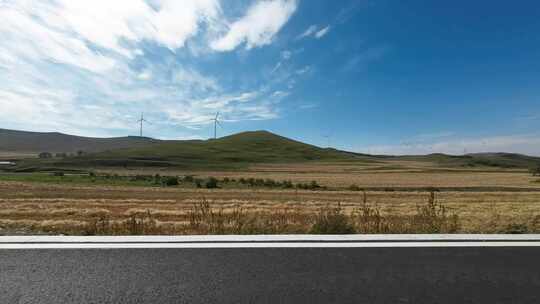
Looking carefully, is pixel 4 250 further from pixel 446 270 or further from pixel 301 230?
pixel 446 270

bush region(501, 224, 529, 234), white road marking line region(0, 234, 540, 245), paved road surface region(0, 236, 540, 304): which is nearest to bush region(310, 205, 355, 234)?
white road marking line region(0, 234, 540, 245)

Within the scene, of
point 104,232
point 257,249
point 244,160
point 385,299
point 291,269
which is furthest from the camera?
point 244,160

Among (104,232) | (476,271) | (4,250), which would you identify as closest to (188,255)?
(4,250)

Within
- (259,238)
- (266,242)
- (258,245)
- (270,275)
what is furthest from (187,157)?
→ (270,275)

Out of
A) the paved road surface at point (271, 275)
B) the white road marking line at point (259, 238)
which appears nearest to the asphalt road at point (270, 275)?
the paved road surface at point (271, 275)

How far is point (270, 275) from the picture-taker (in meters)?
3.87

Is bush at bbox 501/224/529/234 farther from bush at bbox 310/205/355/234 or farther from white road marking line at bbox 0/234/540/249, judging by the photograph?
bush at bbox 310/205/355/234

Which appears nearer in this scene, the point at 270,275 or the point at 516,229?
the point at 270,275

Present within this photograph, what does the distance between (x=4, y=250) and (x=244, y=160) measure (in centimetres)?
15422

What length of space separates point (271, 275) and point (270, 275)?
0.01 metres

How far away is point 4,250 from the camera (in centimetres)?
450

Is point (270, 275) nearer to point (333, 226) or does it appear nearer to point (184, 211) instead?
point (333, 226)

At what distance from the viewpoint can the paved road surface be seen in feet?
11.1

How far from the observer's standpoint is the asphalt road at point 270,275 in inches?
134
